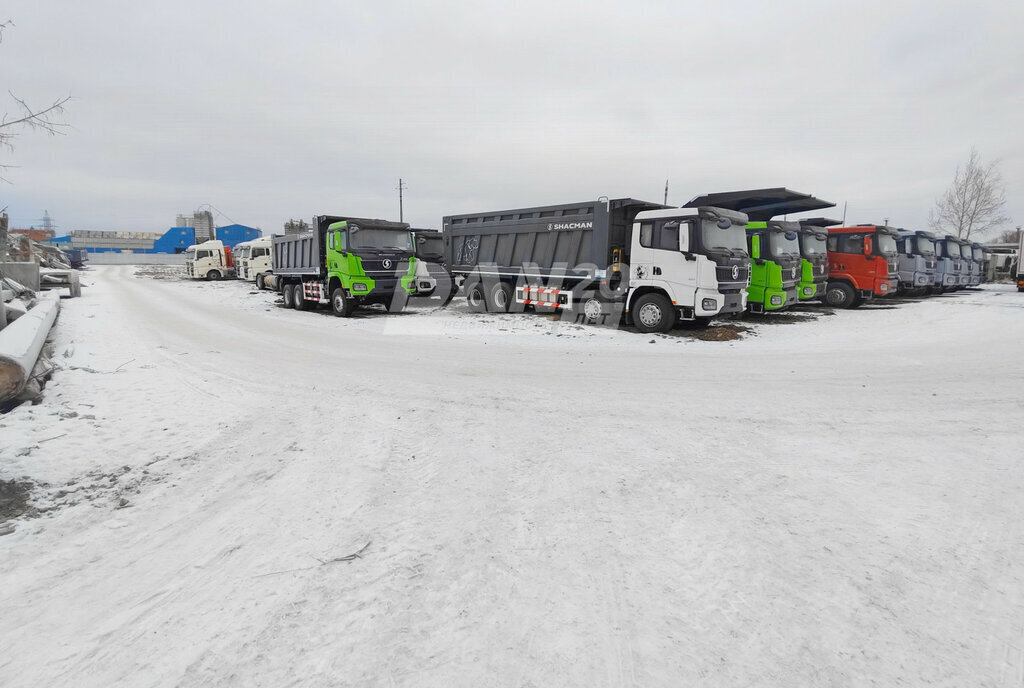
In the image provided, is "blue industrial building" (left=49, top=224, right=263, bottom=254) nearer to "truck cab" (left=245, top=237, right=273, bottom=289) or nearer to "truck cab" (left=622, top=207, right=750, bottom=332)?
"truck cab" (left=245, top=237, right=273, bottom=289)

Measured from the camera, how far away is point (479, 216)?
1462cm

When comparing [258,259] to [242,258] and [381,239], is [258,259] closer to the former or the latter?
[242,258]

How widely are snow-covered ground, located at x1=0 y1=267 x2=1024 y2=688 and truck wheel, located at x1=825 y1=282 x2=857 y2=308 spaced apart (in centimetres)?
1084

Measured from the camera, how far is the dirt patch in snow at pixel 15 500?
303cm

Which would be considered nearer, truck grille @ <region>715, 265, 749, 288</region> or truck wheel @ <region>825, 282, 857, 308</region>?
truck grille @ <region>715, 265, 749, 288</region>

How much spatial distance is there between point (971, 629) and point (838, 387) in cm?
443

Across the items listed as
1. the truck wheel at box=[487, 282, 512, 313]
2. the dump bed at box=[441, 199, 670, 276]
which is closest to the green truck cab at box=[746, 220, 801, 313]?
the dump bed at box=[441, 199, 670, 276]

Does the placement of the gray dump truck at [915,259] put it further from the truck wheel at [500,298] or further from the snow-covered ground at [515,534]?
the snow-covered ground at [515,534]

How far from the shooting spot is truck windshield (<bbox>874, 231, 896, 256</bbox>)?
50.3ft

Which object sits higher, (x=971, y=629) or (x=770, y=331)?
(x=770, y=331)

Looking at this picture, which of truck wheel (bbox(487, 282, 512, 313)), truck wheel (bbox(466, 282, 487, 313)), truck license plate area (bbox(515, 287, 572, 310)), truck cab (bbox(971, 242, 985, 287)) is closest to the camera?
truck license plate area (bbox(515, 287, 572, 310))

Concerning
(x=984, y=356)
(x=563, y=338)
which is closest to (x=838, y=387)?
(x=984, y=356)

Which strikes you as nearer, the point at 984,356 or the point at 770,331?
the point at 984,356

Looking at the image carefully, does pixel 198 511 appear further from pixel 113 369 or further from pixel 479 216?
pixel 479 216
